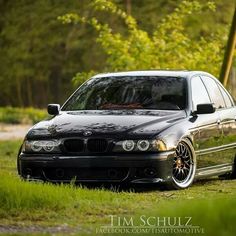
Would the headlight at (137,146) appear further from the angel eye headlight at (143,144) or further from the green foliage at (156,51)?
the green foliage at (156,51)

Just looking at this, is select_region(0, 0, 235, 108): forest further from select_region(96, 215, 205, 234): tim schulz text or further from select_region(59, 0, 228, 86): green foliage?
select_region(96, 215, 205, 234): tim schulz text

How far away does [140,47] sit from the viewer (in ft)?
71.2

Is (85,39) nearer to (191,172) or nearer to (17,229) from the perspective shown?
(191,172)

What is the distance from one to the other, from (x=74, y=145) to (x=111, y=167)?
514 millimetres

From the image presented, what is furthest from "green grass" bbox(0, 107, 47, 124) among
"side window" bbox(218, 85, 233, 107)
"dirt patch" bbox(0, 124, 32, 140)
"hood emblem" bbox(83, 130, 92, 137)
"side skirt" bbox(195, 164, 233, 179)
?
"hood emblem" bbox(83, 130, 92, 137)

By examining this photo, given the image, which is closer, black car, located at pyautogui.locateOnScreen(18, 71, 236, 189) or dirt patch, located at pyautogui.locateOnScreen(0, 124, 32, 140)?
black car, located at pyautogui.locateOnScreen(18, 71, 236, 189)

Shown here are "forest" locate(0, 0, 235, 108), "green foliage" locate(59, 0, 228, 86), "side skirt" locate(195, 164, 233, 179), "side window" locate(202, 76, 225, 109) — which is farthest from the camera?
"forest" locate(0, 0, 235, 108)

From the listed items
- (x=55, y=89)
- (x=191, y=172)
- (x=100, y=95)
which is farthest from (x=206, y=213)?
(x=55, y=89)

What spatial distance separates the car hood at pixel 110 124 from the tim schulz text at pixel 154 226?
122 inches

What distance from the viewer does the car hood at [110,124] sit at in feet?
35.6

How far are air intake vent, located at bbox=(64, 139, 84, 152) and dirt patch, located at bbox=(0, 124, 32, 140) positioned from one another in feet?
47.5

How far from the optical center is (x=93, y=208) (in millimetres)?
8961

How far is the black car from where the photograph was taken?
1080 cm

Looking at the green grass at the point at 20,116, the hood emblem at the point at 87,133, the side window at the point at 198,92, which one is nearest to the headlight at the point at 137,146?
the hood emblem at the point at 87,133
